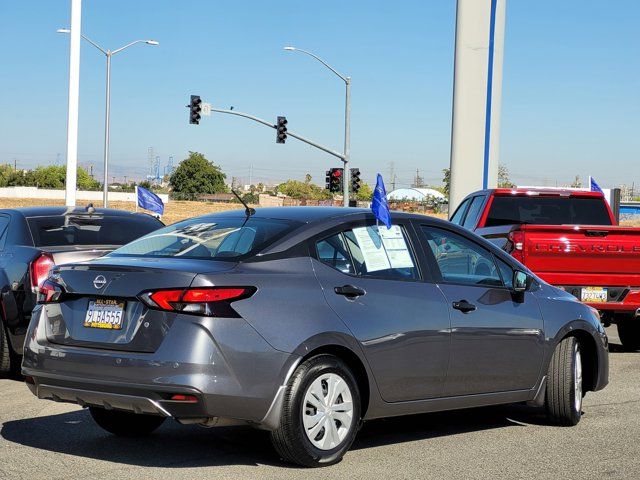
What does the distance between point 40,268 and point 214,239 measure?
3.54 metres

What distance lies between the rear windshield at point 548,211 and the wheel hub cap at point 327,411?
840 centimetres

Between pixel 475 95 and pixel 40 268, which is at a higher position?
pixel 475 95

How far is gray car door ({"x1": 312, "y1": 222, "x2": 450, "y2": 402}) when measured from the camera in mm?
6555

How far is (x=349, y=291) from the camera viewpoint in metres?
6.56

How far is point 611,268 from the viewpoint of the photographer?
11961 mm

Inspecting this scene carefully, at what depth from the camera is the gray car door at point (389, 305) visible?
21.5 feet

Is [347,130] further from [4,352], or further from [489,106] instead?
[4,352]

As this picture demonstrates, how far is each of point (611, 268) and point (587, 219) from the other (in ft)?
8.25

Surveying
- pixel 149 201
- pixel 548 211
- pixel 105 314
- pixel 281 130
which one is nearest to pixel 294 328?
pixel 105 314

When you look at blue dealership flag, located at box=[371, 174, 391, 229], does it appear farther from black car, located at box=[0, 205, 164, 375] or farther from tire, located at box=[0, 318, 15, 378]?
tire, located at box=[0, 318, 15, 378]

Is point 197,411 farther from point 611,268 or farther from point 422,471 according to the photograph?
point 611,268

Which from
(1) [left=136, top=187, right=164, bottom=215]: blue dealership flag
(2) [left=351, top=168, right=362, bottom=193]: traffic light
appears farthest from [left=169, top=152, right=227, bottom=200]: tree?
(1) [left=136, top=187, right=164, bottom=215]: blue dealership flag

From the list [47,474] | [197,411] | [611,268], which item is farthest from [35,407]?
[611,268]

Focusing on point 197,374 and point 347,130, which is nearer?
point 197,374
